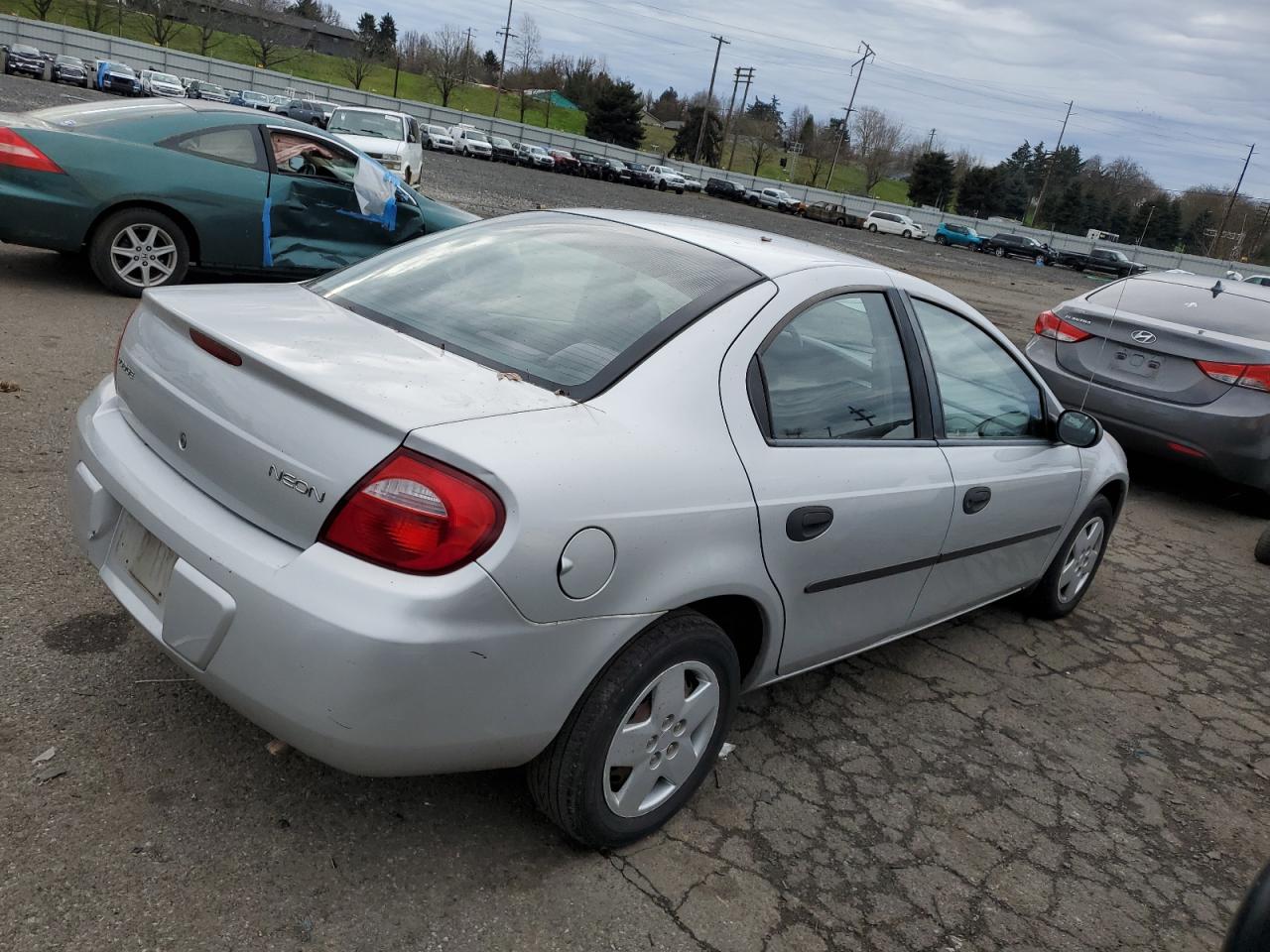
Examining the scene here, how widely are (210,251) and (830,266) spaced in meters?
5.50

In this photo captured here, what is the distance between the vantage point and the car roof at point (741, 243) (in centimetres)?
307

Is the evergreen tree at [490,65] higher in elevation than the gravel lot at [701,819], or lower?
higher

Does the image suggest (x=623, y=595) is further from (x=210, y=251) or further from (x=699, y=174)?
(x=699, y=174)

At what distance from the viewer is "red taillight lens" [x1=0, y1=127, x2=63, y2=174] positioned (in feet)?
20.9

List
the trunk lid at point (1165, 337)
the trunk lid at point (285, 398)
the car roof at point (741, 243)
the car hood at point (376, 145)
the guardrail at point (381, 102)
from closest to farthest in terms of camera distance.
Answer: the trunk lid at point (285, 398)
the car roof at point (741, 243)
the trunk lid at point (1165, 337)
the car hood at point (376, 145)
the guardrail at point (381, 102)

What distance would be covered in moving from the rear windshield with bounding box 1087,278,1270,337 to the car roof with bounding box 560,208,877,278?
439cm

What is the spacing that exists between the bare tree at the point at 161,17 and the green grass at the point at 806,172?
1629 inches

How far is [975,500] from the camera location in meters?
3.47

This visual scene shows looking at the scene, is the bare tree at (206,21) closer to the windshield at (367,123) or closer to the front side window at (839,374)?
the windshield at (367,123)

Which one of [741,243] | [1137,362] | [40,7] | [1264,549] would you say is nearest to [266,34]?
[40,7]

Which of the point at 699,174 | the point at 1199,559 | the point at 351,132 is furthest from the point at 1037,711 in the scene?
the point at 699,174

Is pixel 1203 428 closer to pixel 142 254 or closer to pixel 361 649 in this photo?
pixel 361 649

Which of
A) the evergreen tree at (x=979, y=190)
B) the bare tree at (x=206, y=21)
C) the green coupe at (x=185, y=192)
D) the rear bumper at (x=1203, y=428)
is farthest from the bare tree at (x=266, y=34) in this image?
the rear bumper at (x=1203, y=428)

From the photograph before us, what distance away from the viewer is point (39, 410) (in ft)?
16.0
